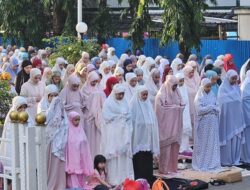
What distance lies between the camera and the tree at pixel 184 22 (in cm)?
2666

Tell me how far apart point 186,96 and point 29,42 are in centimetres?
1775

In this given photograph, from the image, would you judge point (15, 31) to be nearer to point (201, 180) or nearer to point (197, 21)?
point (197, 21)

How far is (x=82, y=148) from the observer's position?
1102 cm

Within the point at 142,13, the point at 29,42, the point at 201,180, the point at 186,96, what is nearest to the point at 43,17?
the point at 29,42

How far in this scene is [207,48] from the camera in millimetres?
27125

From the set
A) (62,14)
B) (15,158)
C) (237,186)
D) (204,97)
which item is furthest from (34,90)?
(62,14)

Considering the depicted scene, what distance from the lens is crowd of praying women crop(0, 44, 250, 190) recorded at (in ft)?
36.0

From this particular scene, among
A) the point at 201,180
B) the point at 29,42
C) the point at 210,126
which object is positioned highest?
the point at 29,42

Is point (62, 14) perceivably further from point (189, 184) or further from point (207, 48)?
point (189, 184)

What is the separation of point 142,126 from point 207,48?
15559 mm

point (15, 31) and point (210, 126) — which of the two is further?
point (15, 31)

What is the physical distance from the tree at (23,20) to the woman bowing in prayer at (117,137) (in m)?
19.5

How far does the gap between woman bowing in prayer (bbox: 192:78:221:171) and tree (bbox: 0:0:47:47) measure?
18.5 m

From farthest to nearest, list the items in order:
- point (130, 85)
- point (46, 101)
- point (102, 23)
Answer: point (102, 23) → point (130, 85) → point (46, 101)
